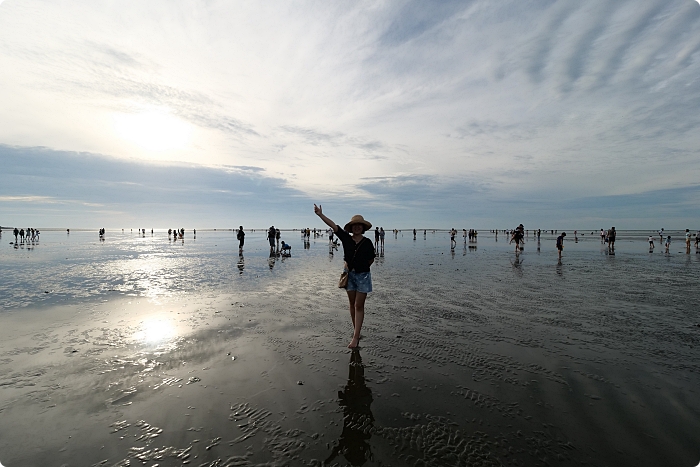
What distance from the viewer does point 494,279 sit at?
46.9 ft

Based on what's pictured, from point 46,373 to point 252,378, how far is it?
319 centimetres

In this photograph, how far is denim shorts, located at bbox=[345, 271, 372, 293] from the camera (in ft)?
19.9

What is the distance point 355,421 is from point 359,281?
9.17 feet

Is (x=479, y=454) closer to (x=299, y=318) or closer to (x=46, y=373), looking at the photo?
(x=299, y=318)

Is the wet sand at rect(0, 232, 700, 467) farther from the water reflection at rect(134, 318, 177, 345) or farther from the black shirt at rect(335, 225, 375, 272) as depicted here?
the black shirt at rect(335, 225, 375, 272)

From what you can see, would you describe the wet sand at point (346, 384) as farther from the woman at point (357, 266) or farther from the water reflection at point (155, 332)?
the woman at point (357, 266)

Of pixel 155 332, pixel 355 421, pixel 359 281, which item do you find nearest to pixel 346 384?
pixel 355 421

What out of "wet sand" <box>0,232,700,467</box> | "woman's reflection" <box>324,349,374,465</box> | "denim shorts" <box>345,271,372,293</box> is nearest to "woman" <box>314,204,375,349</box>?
"denim shorts" <box>345,271,372,293</box>

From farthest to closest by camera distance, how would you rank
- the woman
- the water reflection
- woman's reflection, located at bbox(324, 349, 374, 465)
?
the water reflection, the woman, woman's reflection, located at bbox(324, 349, 374, 465)

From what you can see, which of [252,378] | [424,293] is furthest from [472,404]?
[424,293]

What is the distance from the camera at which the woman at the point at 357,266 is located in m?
6.04

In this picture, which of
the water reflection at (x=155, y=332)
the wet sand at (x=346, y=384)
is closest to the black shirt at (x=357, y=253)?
the wet sand at (x=346, y=384)

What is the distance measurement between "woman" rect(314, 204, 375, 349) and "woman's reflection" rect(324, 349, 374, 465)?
1222mm

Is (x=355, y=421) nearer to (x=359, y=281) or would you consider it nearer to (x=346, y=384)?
(x=346, y=384)
